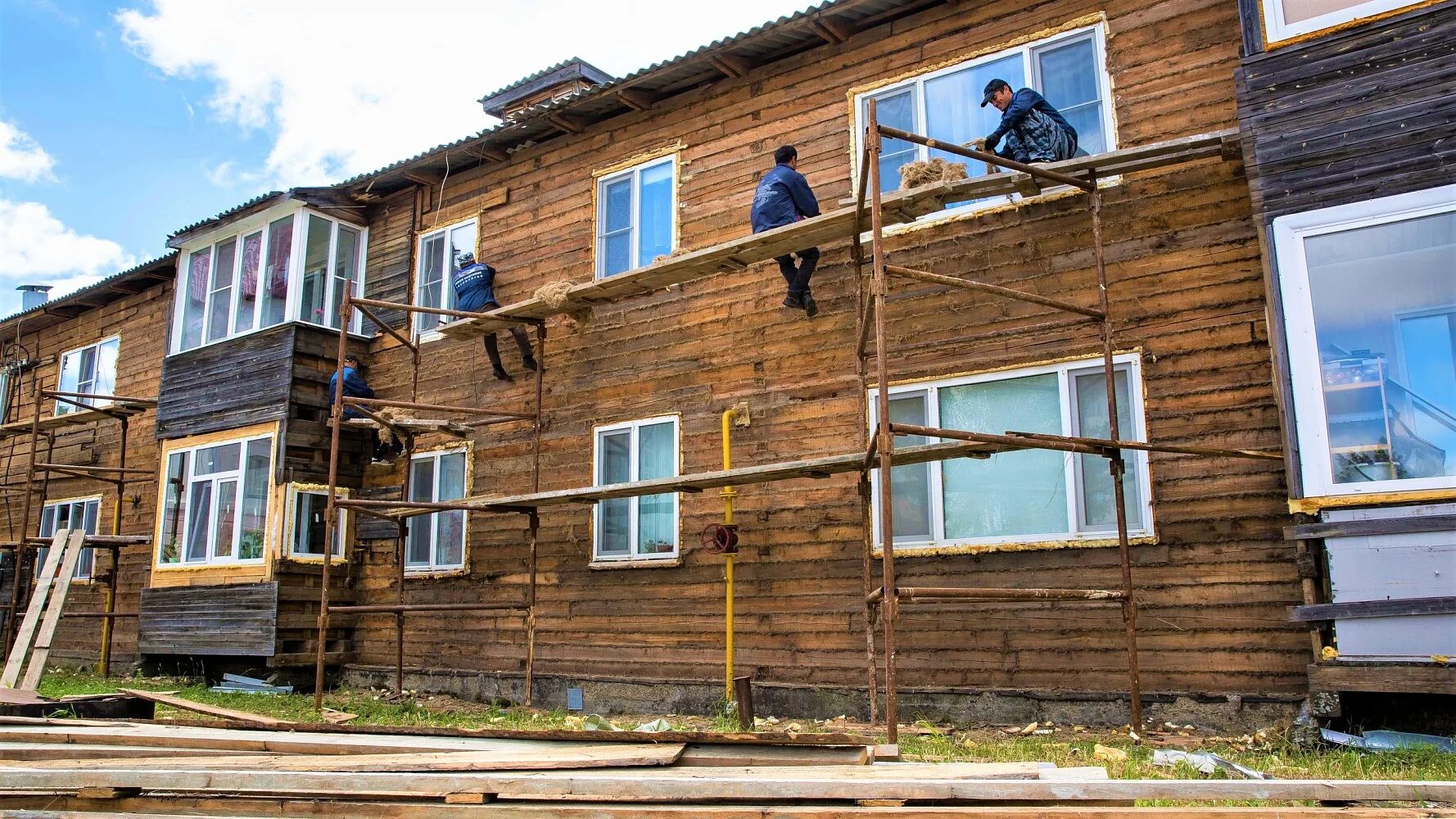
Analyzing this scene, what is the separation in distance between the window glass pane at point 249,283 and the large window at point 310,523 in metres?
2.96

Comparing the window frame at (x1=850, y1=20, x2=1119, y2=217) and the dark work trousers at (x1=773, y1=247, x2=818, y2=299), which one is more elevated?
the window frame at (x1=850, y1=20, x2=1119, y2=217)

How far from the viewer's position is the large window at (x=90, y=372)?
65.5 ft

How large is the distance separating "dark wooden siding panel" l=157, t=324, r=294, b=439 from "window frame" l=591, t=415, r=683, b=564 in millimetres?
5167

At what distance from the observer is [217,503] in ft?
50.6

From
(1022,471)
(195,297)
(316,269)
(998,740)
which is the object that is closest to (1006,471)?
(1022,471)

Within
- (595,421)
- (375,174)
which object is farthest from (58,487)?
(595,421)

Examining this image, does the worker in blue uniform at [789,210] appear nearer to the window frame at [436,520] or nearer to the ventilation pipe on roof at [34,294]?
the window frame at [436,520]

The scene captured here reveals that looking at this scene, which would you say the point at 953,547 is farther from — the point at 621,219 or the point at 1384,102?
the point at 621,219

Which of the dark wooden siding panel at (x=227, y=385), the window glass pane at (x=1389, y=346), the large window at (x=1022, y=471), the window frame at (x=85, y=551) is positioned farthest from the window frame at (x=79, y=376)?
the window glass pane at (x=1389, y=346)

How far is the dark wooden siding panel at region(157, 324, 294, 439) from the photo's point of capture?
14.9 meters

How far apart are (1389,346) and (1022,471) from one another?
10.2 feet

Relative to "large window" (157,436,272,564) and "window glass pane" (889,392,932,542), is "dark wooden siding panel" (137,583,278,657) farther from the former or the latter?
"window glass pane" (889,392,932,542)

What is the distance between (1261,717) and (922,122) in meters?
6.35

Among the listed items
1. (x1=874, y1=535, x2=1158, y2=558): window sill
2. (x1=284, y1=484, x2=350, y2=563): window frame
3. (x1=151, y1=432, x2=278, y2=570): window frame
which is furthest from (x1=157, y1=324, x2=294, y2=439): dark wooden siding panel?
(x1=874, y1=535, x2=1158, y2=558): window sill
